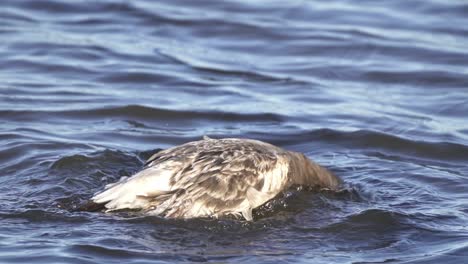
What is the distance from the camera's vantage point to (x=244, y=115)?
10.6 meters

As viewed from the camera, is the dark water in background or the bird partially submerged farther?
the bird partially submerged

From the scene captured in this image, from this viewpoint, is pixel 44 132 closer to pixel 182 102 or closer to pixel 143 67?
pixel 182 102

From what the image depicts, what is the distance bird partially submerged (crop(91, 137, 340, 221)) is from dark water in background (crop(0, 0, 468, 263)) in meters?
0.10

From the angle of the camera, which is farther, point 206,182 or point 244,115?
point 244,115

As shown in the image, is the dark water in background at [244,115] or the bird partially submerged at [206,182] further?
the bird partially submerged at [206,182]

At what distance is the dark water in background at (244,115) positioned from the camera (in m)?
7.29

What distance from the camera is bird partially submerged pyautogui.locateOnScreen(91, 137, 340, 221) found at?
7488 mm

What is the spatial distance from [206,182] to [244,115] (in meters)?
3.09

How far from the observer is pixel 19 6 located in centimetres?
1472

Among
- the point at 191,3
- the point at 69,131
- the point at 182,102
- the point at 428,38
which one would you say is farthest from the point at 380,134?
the point at 191,3

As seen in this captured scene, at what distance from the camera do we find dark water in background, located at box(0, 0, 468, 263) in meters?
7.29

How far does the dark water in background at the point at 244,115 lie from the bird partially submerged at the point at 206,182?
10 centimetres

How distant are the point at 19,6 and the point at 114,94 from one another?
4.07m

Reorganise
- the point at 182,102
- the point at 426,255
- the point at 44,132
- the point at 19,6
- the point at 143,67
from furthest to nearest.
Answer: the point at 19,6
the point at 143,67
the point at 182,102
the point at 44,132
the point at 426,255
